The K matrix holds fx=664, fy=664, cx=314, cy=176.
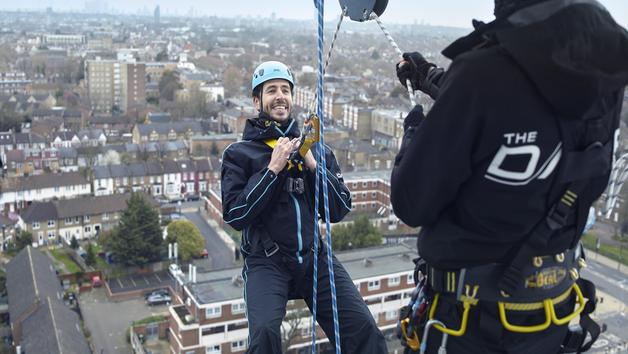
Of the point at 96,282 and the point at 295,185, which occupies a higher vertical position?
the point at 295,185

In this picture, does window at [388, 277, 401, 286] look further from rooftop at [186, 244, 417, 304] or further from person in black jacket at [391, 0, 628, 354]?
person in black jacket at [391, 0, 628, 354]

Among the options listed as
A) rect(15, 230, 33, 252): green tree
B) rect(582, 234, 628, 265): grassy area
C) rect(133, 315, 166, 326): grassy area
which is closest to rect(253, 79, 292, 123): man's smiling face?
rect(133, 315, 166, 326): grassy area

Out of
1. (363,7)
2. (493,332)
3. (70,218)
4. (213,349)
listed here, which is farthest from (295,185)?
(70,218)

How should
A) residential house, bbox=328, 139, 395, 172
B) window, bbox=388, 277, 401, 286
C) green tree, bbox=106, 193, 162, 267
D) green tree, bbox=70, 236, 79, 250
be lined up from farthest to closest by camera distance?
residential house, bbox=328, 139, 395, 172 → green tree, bbox=70, 236, 79, 250 → green tree, bbox=106, 193, 162, 267 → window, bbox=388, 277, 401, 286

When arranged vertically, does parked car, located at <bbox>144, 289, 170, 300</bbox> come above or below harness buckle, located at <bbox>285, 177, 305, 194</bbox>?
below

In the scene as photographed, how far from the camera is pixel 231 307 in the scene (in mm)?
8328

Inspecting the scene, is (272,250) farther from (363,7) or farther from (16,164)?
(16,164)

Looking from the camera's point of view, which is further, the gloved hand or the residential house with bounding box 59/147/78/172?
the residential house with bounding box 59/147/78/172

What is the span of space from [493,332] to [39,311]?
9.62 meters

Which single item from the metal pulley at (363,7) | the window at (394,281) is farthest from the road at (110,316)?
the metal pulley at (363,7)

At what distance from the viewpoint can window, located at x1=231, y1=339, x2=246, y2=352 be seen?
8604 millimetres

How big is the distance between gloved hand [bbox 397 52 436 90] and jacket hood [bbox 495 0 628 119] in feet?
1.00

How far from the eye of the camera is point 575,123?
1176mm

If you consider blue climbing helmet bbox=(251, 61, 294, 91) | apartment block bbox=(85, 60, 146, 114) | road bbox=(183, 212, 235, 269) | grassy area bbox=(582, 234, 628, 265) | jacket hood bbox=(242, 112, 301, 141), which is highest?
blue climbing helmet bbox=(251, 61, 294, 91)
